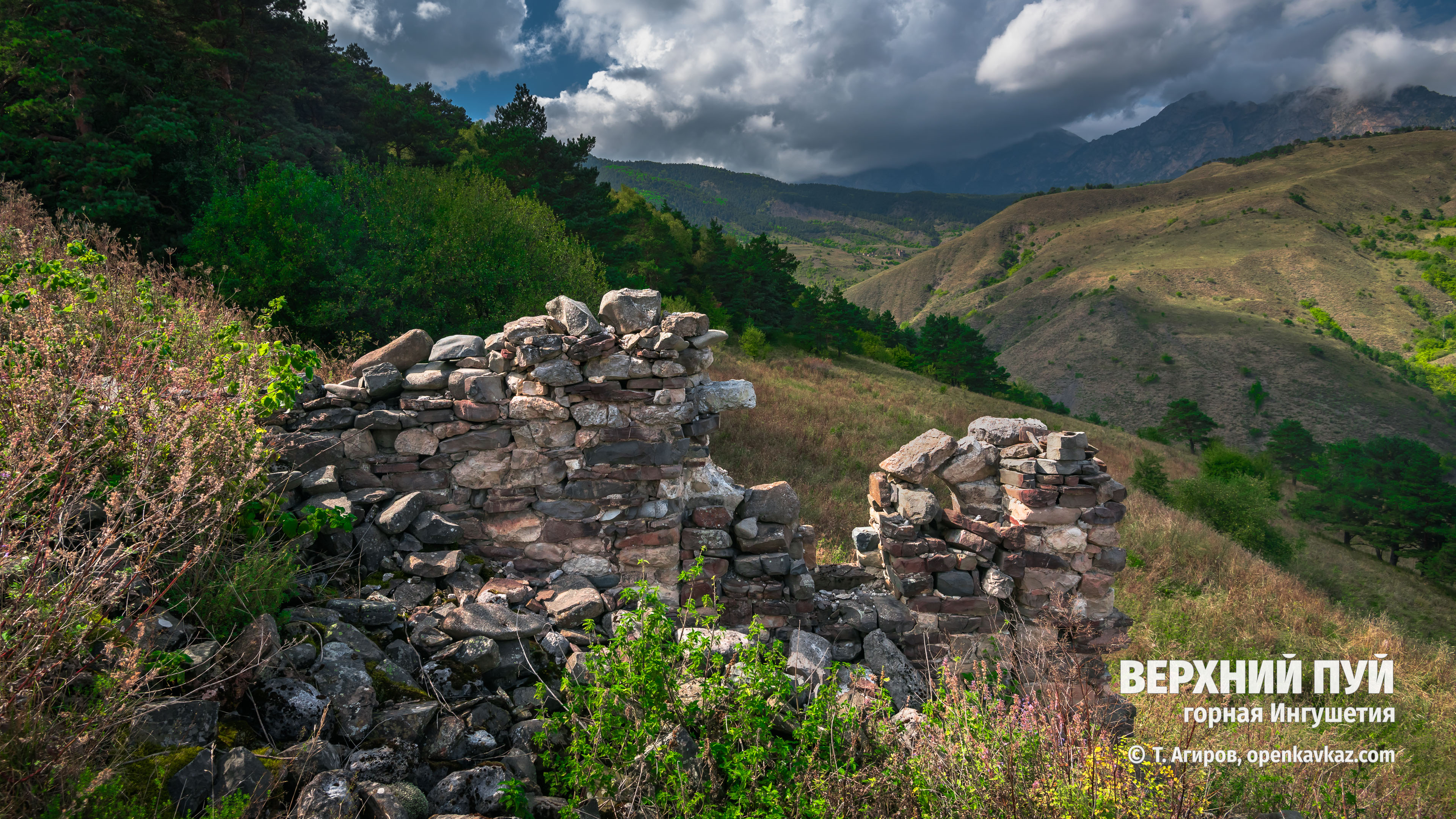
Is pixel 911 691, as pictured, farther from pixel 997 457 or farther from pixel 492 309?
pixel 492 309

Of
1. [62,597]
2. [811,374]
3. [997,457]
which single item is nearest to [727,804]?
[62,597]

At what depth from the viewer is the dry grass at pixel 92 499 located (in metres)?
2.01

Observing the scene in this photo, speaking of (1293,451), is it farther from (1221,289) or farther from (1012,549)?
(1012,549)

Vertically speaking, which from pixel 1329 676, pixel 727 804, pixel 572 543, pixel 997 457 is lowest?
pixel 1329 676

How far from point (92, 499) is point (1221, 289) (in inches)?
4031

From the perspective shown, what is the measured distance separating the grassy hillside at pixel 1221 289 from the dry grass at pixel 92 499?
223ft

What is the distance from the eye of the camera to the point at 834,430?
18656 millimetres

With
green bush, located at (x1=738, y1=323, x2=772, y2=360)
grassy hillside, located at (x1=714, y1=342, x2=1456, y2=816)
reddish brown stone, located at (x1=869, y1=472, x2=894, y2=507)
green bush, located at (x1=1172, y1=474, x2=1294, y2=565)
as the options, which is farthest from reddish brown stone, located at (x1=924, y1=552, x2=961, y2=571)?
green bush, located at (x1=738, y1=323, x2=772, y2=360)

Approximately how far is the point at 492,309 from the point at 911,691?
1546 cm

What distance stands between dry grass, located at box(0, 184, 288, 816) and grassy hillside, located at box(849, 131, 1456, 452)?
67965 millimetres

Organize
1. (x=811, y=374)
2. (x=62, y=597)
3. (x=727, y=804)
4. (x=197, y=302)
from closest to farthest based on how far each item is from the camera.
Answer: (x=62, y=597) → (x=727, y=804) → (x=197, y=302) → (x=811, y=374)

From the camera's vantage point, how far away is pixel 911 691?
4738 mm

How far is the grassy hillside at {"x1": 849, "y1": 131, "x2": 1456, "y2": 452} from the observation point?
192 ft

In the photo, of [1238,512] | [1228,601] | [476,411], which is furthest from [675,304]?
[476,411]
